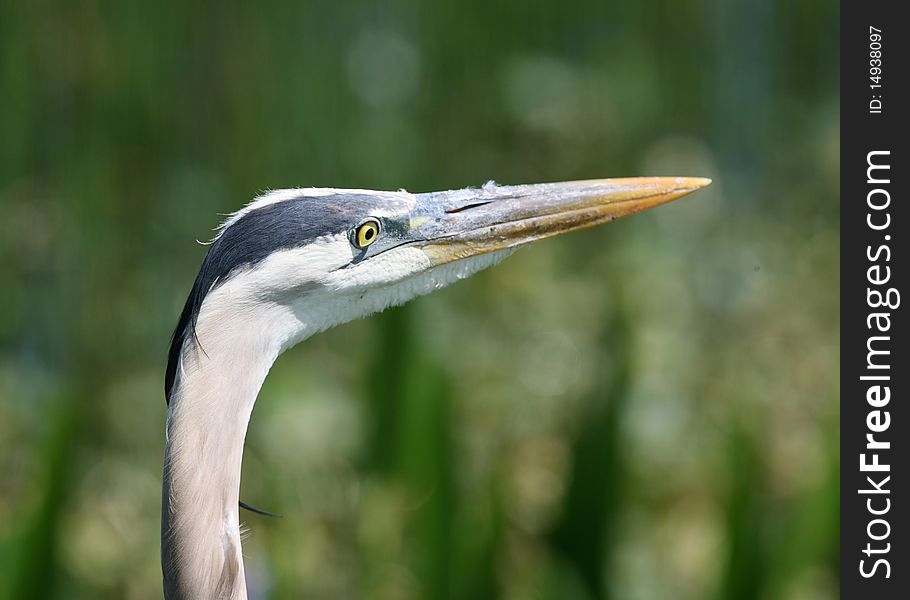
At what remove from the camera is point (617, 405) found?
2508mm

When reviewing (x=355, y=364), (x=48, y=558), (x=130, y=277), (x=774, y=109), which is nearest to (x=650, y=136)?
(x=774, y=109)

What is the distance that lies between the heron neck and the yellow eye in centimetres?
23

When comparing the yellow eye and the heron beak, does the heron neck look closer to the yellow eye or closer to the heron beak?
the yellow eye

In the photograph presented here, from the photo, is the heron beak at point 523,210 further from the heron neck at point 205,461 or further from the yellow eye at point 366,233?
the heron neck at point 205,461

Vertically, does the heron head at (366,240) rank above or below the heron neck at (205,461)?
above

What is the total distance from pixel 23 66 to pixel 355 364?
191 centimetres

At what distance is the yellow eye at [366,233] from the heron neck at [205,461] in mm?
232

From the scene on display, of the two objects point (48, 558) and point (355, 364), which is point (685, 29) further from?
point (48, 558)

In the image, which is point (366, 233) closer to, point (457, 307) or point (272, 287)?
point (272, 287)
